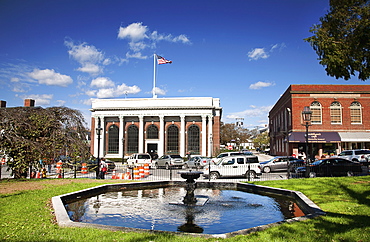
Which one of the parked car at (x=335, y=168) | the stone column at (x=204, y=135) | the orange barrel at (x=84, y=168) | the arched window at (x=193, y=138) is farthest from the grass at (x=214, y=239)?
the arched window at (x=193, y=138)

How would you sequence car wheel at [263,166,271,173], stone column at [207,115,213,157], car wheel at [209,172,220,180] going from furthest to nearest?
stone column at [207,115,213,157] → car wheel at [263,166,271,173] → car wheel at [209,172,220,180]

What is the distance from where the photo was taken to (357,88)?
3941 cm

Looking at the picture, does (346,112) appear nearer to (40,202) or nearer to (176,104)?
(176,104)

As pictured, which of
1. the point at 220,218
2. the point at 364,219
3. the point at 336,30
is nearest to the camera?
the point at 364,219

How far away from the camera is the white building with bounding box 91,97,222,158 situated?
188 feet

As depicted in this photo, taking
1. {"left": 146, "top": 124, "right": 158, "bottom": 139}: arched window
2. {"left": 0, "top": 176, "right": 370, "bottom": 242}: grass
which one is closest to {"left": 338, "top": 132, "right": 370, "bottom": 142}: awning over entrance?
{"left": 0, "top": 176, "right": 370, "bottom": 242}: grass

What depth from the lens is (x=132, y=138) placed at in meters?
60.0

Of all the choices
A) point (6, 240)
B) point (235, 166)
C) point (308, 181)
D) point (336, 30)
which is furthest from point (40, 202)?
point (336, 30)

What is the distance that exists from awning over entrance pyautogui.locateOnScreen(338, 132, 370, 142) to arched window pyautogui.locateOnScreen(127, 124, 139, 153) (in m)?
37.6

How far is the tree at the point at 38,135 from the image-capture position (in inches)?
638

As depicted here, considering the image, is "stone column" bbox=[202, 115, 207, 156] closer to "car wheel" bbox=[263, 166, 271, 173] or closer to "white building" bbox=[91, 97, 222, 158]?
"white building" bbox=[91, 97, 222, 158]

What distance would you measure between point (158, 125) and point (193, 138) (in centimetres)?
772

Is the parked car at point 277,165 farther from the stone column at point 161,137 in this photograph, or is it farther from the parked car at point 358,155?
the stone column at point 161,137

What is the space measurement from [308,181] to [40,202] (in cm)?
1265
